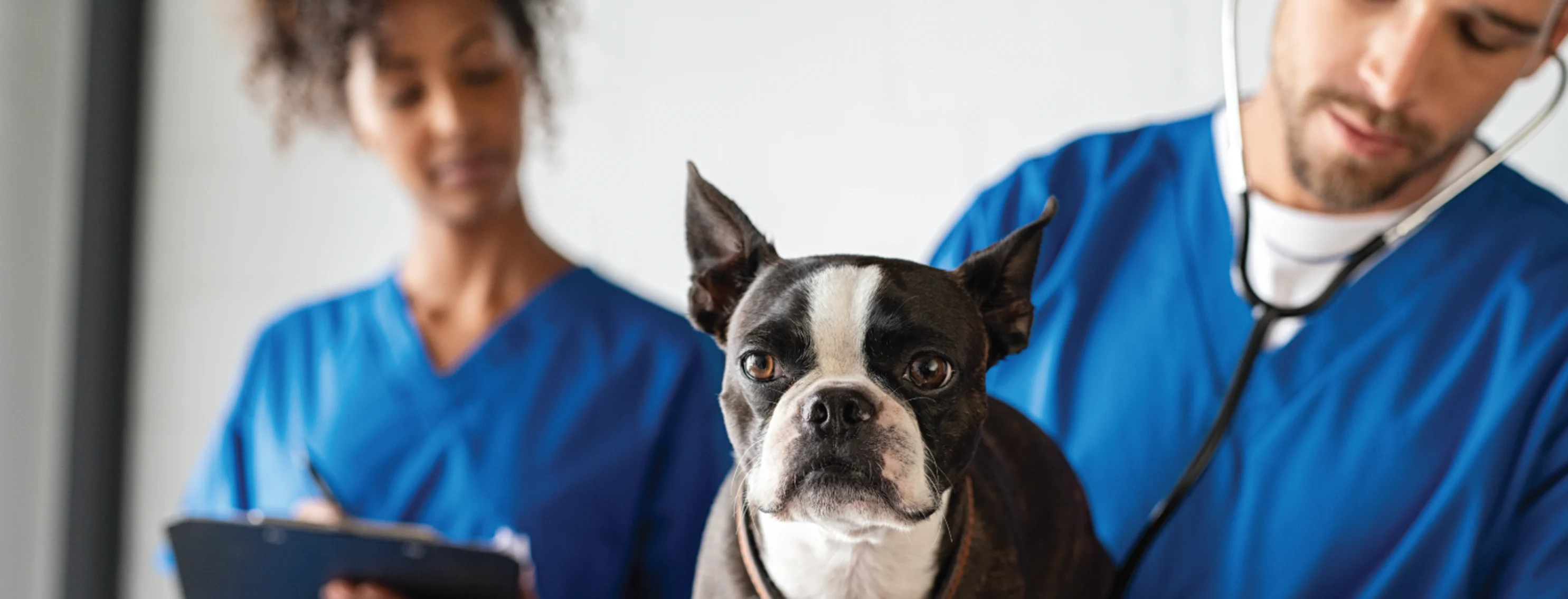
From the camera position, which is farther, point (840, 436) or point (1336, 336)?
point (1336, 336)

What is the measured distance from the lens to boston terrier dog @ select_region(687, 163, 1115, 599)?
0.54 metres

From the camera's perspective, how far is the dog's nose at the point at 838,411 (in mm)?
A: 526

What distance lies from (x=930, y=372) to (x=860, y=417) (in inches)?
1.9

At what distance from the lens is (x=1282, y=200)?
0.89m

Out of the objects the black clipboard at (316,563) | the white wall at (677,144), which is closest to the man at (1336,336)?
the white wall at (677,144)

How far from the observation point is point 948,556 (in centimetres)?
60

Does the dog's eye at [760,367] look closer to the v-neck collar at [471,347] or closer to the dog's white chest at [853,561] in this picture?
the dog's white chest at [853,561]

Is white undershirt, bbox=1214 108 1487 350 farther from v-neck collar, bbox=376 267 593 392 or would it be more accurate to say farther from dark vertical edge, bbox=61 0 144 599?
dark vertical edge, bbox=61 0 144 599

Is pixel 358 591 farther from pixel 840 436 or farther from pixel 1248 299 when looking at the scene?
pixel 1248 299

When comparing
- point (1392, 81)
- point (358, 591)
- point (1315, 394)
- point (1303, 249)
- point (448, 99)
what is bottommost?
point (358, 591)

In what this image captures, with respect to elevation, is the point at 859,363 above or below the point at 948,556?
above

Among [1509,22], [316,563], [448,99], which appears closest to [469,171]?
[448,99]

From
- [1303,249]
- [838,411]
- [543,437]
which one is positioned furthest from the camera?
[543,437]

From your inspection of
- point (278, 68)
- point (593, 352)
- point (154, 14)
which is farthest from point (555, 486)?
point (154, 14)
